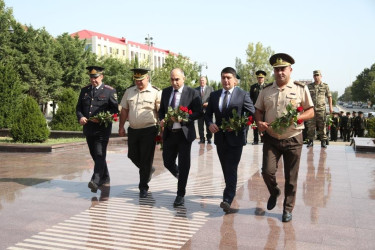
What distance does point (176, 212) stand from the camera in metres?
5.50

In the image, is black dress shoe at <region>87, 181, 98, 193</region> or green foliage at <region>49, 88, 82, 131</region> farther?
green foliage at <region>49, 88, 82, 131</region>

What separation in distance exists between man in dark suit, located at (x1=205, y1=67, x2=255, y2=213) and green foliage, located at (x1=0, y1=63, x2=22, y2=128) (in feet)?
46.4

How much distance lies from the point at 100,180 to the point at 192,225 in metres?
2.34

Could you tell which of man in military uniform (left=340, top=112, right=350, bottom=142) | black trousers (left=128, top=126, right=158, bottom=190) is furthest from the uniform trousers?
man in military uniform (left=340, top=112, right=350, bottom=142)

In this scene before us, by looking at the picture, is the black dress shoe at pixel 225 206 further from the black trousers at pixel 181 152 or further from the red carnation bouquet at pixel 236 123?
the red carnation bouquet at pixel 236 123

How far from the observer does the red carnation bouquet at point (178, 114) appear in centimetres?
569

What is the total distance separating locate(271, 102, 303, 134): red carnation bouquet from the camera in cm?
491

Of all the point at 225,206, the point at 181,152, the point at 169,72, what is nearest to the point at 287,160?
the point at 225,206

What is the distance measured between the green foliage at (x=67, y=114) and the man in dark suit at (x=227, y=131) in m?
12.2

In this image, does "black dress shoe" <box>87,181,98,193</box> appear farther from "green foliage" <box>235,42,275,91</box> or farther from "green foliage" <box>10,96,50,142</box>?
"green foliage" <box>235,42,275,91</box>

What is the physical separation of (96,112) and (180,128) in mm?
1672

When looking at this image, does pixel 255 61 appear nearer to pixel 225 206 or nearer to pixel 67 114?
pixel 67 114

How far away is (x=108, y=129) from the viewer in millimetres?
6777

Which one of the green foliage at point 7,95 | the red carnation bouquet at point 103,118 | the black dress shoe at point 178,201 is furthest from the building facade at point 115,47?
the black dress shoe at point 178,201
